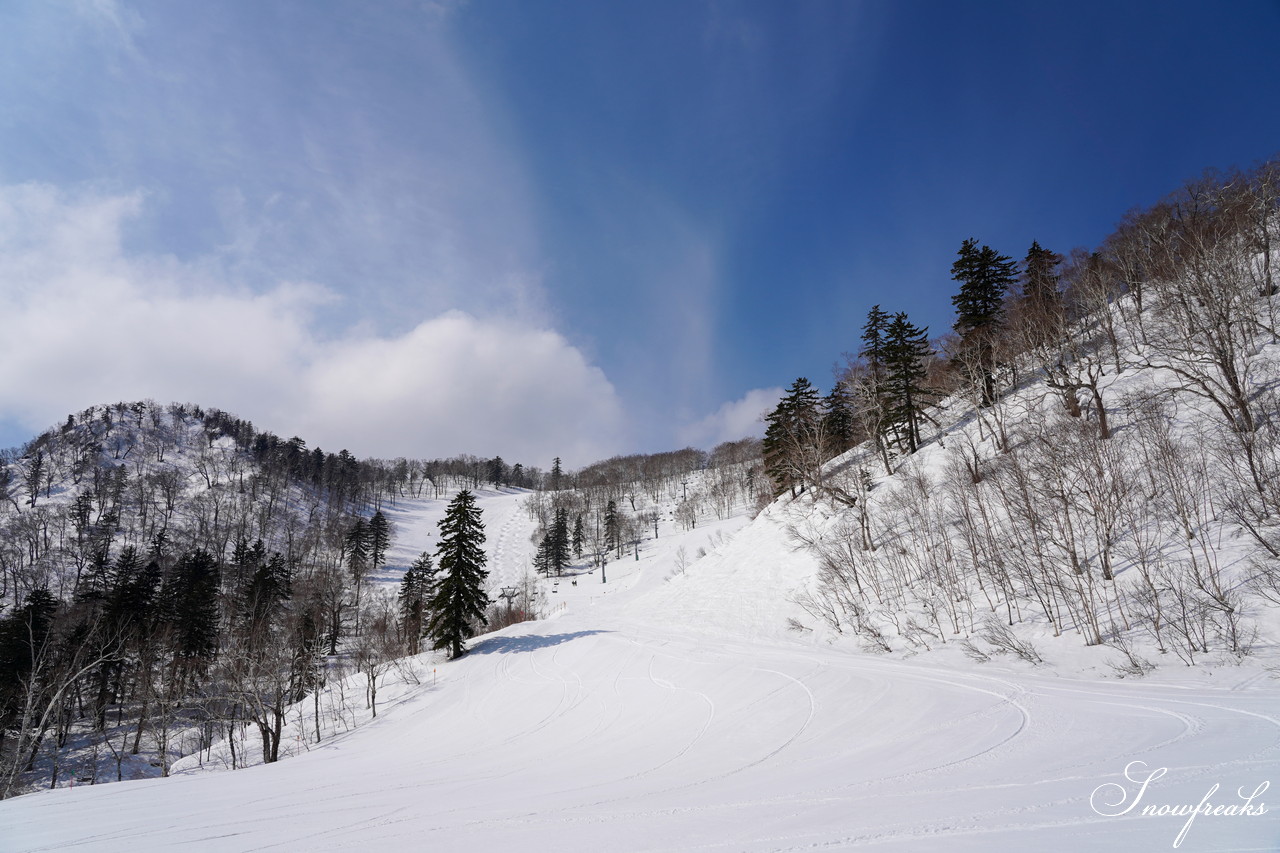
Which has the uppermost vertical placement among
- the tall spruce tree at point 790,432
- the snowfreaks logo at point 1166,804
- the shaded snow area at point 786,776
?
the tall spruce tree at point 790,432

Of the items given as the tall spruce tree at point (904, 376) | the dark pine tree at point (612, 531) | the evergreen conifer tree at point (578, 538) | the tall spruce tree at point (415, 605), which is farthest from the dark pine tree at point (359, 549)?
the tall spruce tree at point (904, 376)

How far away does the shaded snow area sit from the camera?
4.71 metres

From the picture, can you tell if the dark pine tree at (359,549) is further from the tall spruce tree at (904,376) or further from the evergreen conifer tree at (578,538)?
the tall spruce tree at (904,376)

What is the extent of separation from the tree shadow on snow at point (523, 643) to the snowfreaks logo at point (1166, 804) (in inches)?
1159

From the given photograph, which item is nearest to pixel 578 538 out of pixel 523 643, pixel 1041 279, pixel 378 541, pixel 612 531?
pixel 612 531

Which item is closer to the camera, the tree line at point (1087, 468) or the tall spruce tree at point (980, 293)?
the tree line at point (1087, 468)

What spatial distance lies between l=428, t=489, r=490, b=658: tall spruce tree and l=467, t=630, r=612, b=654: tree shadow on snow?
57.7 inches

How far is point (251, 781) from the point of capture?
10.3 meters

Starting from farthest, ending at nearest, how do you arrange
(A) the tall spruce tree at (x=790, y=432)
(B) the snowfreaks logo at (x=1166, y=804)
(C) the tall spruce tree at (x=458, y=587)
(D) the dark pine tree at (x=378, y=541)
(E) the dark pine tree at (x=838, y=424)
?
(D) the dark pine tree at (x=378, y=541) → (E) the dark pine tree at (x=838, y=424) → (A) the tall spruce tree at (x=790, y=432) → (C) the tall spruce tree at (x=458, y=587) → (B) the snowfreaks logo at (x=1166, y=804)

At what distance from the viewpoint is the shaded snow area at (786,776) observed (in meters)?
4.71

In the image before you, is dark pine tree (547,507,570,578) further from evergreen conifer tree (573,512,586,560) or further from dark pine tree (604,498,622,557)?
dark pine tree (604,498,622,557)

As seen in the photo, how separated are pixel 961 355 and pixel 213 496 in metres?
148

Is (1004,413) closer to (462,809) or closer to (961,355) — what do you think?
(961,355)

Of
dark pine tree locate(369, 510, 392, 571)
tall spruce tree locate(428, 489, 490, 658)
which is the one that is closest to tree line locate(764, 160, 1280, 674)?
tall spruce tree locate(428, 489, 490, 658)
